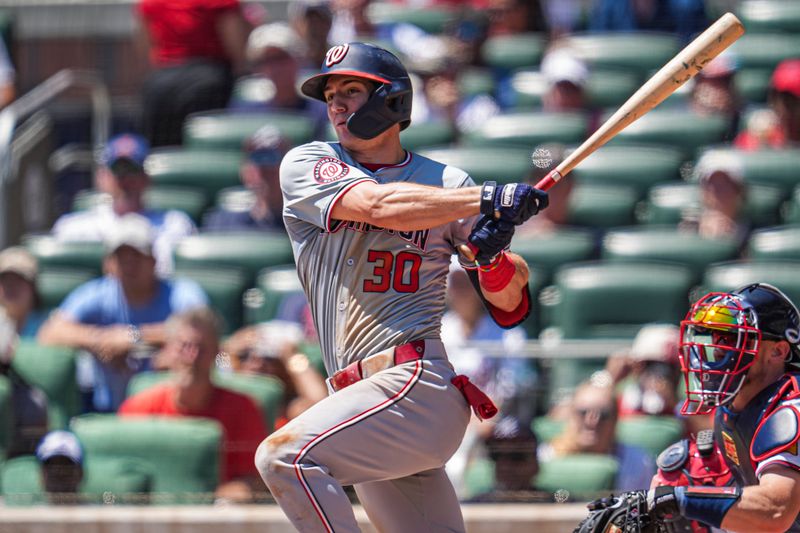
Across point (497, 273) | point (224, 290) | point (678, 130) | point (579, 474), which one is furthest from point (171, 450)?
point (678, 130)

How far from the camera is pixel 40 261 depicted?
8031mm

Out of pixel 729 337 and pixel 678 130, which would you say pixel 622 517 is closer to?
pixel 729 337

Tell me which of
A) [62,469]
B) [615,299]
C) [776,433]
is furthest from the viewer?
[615,299]

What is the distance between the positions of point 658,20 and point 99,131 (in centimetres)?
352

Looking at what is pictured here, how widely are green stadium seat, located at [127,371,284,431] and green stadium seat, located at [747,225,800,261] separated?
2.48m

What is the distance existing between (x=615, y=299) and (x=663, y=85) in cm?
304

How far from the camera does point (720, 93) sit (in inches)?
319

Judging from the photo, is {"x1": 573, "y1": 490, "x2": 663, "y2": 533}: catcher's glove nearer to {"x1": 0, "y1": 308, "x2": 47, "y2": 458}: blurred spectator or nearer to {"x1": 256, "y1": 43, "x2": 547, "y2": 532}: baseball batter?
{"x1": 256, "y1": 43, "x2": 547, "y2": 532}: baseball batter

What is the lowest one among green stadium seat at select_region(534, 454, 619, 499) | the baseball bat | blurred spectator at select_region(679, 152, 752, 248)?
green stadium seat at select_region(534, 454, 619, 499)

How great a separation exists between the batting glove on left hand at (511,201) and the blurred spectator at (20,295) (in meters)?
4.13

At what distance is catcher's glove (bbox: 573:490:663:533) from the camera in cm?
360

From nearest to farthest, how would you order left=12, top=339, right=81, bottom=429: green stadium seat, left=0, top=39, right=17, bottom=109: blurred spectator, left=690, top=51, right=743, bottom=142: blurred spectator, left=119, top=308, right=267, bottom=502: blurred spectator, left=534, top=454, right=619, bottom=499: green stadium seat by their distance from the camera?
left=534, top=454, right=619, bottom=499: green stadium seat < left=119, top=308, right=267, bottom=502: blurred spectator < left=12, top=339, right=81, bottom=429: green stadium seat < left=690, top=51, right=743, bottom=142: blurred spectator < left=0, top=39, right=17, bottom=109: blurred spectator

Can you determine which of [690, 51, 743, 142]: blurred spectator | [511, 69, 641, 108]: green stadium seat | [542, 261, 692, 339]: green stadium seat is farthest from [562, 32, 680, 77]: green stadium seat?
[542, 261, 692, 339]: green stadium seat

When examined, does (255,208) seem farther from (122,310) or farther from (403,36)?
(403,36)
